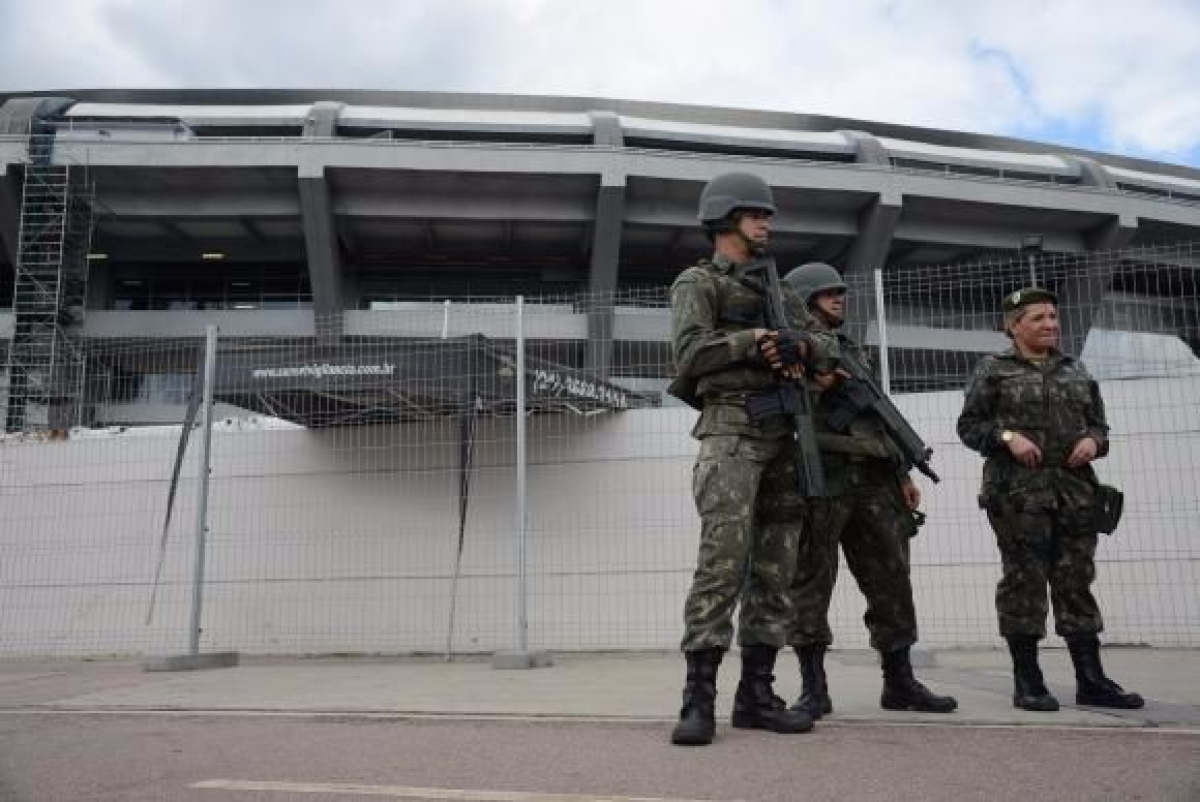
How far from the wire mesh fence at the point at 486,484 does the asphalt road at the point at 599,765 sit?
12.4 feet

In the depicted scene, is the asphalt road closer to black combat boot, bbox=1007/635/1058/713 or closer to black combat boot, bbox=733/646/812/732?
black combat boot, bbox=733/646/812/732

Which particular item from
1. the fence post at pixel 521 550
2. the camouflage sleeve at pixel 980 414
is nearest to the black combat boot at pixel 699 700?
the camouflage sleeve at pixel 980 414

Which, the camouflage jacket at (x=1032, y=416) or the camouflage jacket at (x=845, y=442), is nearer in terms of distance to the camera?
the camouflage jacket at (x=845, y=442)

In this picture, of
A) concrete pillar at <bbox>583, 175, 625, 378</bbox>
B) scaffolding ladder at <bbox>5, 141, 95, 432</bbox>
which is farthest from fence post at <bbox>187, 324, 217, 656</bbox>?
scaffolding ladder at <bbox>5, 141, 95, 432</bbox>

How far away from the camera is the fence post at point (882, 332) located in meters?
6.96

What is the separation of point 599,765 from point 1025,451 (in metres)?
2.17

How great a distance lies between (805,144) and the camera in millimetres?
28484

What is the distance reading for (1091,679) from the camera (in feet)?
12.3

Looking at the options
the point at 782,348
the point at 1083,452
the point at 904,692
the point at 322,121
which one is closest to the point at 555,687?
the point at 904,692

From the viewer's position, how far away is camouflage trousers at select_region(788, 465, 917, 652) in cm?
371

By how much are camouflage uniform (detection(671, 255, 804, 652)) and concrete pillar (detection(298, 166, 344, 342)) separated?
68.7 feet

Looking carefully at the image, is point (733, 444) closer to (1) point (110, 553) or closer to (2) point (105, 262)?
(1) point (110, 553)

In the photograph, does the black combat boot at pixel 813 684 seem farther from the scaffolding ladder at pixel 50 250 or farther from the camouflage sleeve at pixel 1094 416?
the scaffolding ladder at pixel 50 250

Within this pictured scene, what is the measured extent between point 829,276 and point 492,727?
7.93ft
